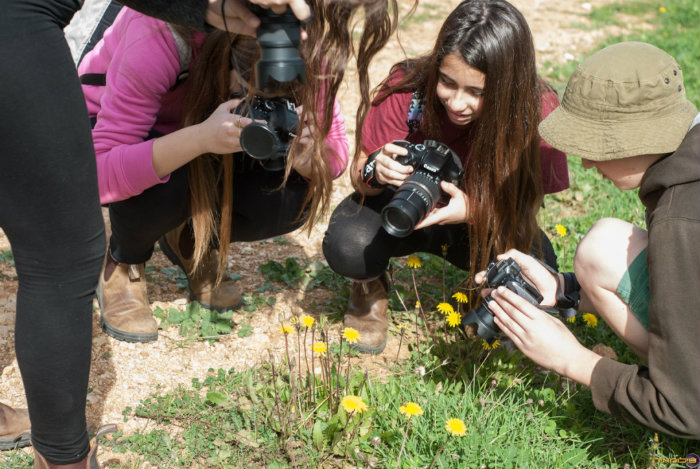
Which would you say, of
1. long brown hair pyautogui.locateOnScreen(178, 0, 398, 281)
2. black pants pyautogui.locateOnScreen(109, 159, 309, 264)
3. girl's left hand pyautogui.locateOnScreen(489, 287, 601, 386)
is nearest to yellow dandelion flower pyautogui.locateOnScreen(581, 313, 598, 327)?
girl's left hand pyautogui.locateOnScreen(489, 287, 601, 386)

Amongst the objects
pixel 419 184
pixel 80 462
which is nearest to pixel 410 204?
pixel 419 184

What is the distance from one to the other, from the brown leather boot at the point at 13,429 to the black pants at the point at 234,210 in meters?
0.71

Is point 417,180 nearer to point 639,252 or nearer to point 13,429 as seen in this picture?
point 639,252

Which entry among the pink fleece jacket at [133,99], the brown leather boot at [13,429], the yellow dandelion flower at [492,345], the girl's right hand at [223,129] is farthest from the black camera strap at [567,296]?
the brown leather boot at [13,429]

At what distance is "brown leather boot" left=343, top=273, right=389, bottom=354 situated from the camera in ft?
8.69

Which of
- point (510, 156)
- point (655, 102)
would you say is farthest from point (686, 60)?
point (655, 102)

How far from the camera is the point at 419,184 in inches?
90.7

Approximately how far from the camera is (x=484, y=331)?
212 centimetres

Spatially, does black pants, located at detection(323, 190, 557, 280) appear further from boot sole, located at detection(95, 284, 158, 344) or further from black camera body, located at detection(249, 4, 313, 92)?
black camera body, located at detection(249, 4, 313, 92)

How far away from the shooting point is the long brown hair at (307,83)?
183 cm

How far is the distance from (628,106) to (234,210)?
145 cm

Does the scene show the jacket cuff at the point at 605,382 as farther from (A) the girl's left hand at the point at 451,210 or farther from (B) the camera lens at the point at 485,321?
(A) the girl's left hand at the point at 451,210

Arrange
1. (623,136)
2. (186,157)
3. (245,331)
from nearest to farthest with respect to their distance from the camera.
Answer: (623,136), (186,157), (245,331)

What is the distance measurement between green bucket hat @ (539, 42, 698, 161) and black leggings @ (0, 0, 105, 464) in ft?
3.91
